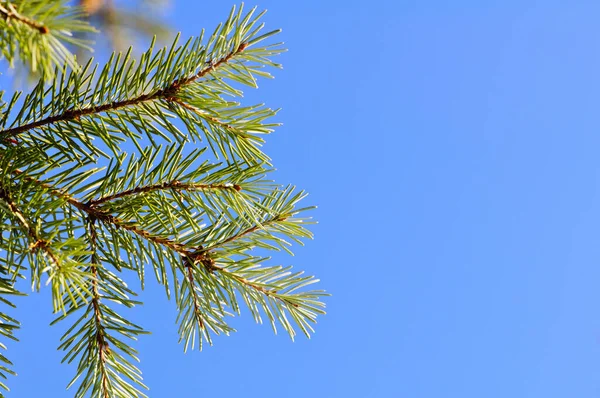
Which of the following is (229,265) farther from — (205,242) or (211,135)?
(211,135)

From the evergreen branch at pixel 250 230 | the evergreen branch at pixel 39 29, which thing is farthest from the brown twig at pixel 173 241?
the evergreen branch at pixel 39 29

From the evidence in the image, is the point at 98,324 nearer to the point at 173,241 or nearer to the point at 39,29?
the point at 173,241

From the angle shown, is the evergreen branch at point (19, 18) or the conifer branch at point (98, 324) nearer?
the evergreen branch at point (19, 18)

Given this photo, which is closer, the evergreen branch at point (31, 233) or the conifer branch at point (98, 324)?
the evergreen branch at point (31, 233)

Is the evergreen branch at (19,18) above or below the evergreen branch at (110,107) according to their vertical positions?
below

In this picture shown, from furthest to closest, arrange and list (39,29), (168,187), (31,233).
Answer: (168,187), (31,233), (39,29)

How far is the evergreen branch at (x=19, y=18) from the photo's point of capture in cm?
57

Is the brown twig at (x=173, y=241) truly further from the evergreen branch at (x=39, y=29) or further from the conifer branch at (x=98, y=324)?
the evergreen branch at (x=39, y=29)

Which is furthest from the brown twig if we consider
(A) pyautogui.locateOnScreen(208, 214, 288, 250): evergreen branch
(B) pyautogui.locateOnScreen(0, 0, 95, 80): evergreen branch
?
(B) pyautogui.locateOnScreen(0, 0, 95, 80): evergreen branch

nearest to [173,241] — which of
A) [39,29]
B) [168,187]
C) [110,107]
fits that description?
[168,187]

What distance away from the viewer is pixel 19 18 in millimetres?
573

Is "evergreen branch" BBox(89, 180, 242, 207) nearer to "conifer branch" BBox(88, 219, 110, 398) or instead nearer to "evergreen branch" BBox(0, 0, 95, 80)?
"conifer branch" BBox(88, 219, 110, 398)

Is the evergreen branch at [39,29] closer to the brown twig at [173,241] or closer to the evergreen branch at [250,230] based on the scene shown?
the brown twig at [173,241]

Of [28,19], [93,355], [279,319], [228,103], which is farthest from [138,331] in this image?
[28,19]
